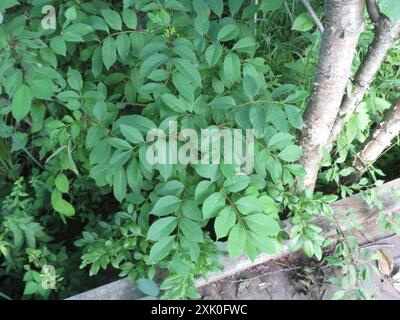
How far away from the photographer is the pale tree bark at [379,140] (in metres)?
1.62

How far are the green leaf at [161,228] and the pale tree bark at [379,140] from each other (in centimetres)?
98

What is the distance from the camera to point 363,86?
4.74ft

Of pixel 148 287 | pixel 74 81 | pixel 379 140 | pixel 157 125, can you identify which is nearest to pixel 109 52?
pixel 74 81

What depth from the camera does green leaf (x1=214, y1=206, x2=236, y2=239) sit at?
1123 millimetres

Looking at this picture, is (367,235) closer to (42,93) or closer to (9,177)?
(42,93)

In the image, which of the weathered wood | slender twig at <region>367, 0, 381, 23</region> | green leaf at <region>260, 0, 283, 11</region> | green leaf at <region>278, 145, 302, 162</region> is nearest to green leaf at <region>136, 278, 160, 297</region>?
the weathered wood

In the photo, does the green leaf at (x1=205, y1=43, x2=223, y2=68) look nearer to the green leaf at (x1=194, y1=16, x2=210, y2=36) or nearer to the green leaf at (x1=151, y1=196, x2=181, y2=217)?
the green leaf at (x1=194, y1=16, x2=210, y2=36)

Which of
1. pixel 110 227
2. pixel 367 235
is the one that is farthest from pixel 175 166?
pixel 367 235

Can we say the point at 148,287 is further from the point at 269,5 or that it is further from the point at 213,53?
the point at 269,5

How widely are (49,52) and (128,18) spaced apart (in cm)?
30

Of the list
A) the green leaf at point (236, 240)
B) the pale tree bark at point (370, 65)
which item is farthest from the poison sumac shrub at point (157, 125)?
the pale tree bark at point (370, 65)

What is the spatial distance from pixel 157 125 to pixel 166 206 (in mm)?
341

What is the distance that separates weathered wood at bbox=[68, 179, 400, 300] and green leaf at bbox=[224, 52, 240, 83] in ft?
Result: 2.19

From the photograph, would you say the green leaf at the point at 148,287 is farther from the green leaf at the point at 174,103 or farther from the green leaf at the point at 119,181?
the green leaf at the point at 174,103
